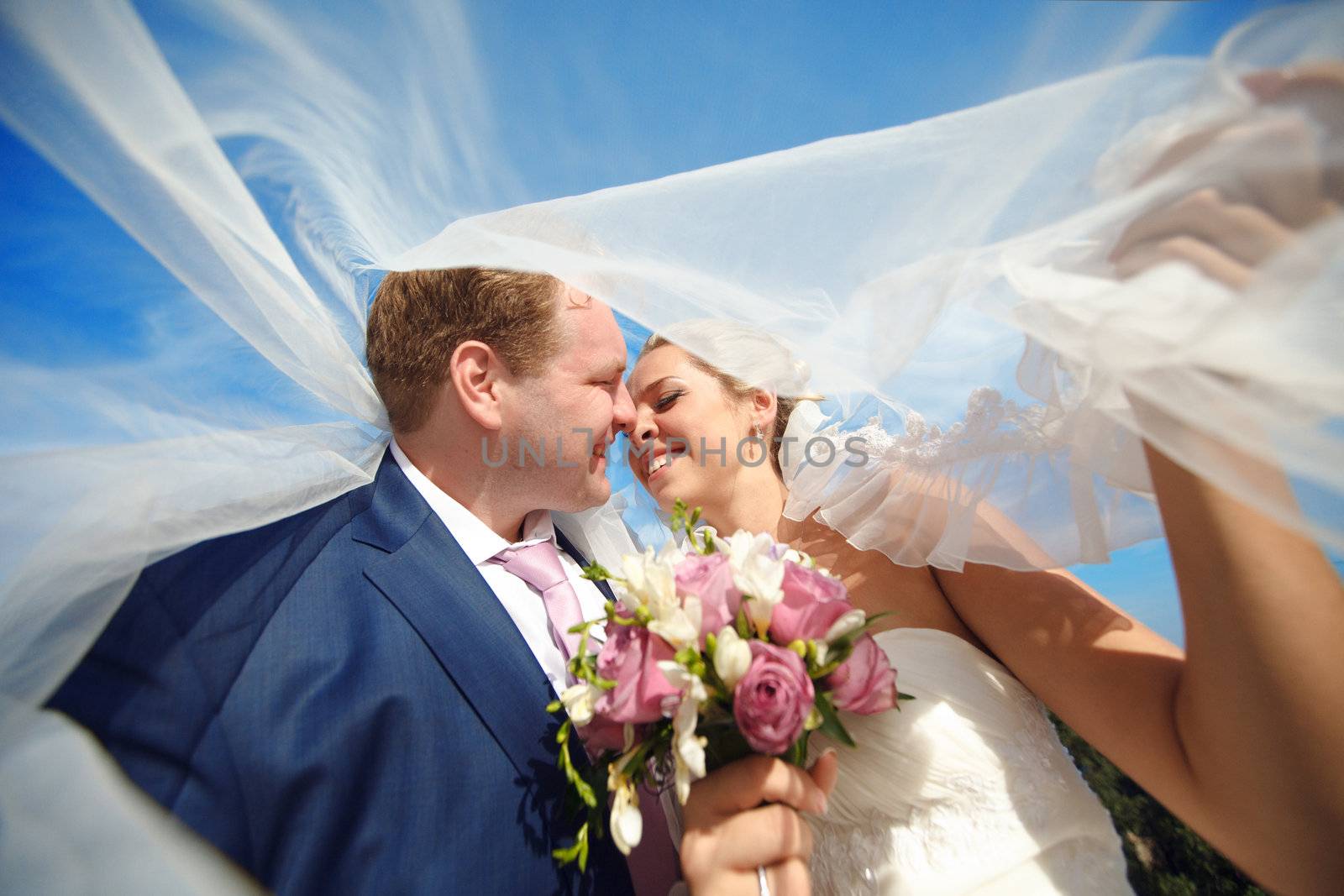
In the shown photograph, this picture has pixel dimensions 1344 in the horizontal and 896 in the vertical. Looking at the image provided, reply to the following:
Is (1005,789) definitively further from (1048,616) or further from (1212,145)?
(1212,145)

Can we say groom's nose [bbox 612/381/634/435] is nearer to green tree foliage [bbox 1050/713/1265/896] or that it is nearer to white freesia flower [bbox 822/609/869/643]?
white freesia flower [bbox 822/609/869/643]

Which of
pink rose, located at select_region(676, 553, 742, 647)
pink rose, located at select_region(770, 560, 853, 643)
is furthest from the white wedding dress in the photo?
pink rose, located at select_region(676, 553, 742, 647)

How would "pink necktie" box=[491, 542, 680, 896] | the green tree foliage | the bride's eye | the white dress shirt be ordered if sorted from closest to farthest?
"pink necktie" box=[491, 542, 680, 896]
the white dress shirt
the bride's eye
the green tree foliage

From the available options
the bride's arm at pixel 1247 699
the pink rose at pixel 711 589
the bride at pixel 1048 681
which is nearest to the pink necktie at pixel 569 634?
the pink rose at pixel 711 589

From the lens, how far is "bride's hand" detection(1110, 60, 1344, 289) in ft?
3.23

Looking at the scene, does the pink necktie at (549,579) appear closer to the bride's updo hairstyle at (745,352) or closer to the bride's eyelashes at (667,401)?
the bride's eyelashes at (667,401)

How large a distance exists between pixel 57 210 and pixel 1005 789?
301 cm

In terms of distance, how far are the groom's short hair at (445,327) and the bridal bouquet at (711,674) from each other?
1258mm

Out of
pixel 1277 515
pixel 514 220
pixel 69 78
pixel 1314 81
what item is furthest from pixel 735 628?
pixel 69 78

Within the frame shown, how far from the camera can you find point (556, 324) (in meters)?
2.62

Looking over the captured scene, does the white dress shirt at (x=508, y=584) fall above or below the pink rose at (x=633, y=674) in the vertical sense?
below

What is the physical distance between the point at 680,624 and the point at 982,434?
1.04 m

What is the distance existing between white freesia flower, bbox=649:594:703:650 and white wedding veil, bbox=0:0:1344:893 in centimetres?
63

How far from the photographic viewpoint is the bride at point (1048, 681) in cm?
128
